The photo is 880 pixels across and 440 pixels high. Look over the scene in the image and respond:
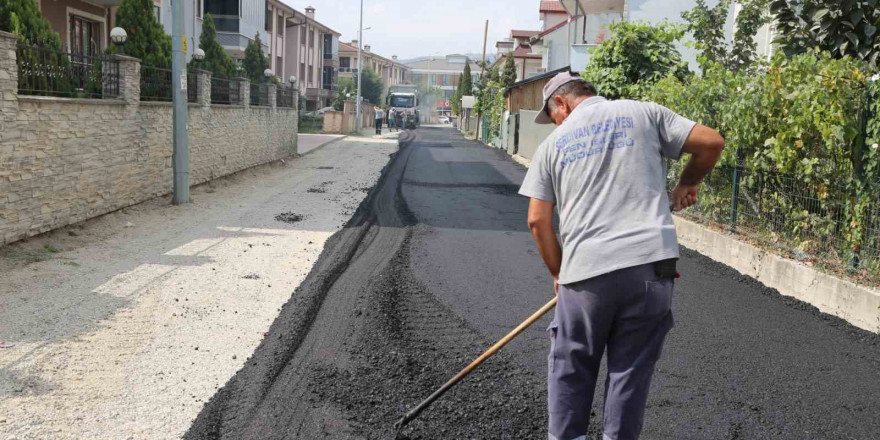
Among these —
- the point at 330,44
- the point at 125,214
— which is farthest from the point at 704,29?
the point at 330,44

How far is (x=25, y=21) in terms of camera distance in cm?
1277

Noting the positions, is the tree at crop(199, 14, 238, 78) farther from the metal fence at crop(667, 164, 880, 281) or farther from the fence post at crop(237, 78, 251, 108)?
the metal fence at crop(667, 164, 880, 281)

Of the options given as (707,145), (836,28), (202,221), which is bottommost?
(202,221)

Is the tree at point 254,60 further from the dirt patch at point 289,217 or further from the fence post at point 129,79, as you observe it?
the dirt patch at point 289,217

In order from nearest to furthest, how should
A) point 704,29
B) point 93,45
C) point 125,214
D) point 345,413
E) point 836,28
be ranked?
point 345,413 → point 836,28 → point 125,214 → point 704,29 → point 93,45

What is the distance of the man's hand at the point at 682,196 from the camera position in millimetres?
3775

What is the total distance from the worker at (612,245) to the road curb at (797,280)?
161 inches

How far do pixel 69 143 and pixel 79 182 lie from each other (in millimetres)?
576

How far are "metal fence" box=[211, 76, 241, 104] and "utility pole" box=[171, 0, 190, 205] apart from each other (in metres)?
3.99

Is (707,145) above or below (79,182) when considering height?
above

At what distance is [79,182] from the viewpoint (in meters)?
10.6

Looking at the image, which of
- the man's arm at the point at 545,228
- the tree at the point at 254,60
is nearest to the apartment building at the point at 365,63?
the tree at the point at 254,60

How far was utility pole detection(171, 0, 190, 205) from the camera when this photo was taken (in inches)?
526

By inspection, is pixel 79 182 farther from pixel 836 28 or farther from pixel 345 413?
pixel 836 28
